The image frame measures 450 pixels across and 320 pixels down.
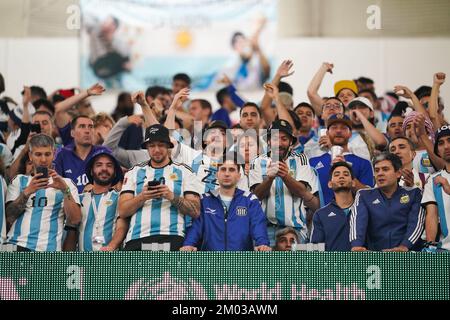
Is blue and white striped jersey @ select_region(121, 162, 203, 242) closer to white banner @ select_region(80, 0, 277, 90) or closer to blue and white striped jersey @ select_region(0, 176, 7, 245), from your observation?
blue and white striped jersey @ select_region(0, 176, 7, 245)

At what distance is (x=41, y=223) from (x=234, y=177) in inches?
71.6

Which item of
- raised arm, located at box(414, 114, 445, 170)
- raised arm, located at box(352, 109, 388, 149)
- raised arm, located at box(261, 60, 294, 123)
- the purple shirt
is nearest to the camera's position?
raised arm, located at box(414, 114, 445, 170)

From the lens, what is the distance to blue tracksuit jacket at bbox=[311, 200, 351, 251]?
905cm

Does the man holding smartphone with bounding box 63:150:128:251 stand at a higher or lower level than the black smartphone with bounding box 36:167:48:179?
lower

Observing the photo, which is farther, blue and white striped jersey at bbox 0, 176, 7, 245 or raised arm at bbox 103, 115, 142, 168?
raised arm at bbox 103, 115, 142, 168

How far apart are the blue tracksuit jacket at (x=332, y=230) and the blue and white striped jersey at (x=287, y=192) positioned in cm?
20

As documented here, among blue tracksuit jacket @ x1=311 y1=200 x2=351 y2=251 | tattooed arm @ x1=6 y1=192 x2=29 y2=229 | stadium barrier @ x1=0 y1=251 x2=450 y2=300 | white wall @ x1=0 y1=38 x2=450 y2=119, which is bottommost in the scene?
stadium barrier @ x1=0 y1=251 x2=450 y2=300

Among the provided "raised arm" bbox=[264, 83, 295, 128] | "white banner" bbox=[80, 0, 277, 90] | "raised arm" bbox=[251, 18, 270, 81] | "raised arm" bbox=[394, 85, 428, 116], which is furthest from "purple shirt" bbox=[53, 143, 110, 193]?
"raised arm" bbox=[394, 85, 428, 116]

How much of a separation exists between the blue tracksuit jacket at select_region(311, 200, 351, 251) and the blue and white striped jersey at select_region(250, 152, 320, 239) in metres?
0.20

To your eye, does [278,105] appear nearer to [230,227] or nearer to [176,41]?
[230,227]

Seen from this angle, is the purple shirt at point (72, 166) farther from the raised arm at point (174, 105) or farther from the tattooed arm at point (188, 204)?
the tattooed arm at point (188, 204)

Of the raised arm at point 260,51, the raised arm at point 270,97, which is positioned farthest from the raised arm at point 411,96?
the raised arm at point 260,51

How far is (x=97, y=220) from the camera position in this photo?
30.5ft

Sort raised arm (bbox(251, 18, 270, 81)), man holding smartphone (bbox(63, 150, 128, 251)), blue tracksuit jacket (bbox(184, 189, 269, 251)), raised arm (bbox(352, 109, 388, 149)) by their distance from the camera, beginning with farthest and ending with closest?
raised arm (bbox(251, 18, 270, 81)), raised arm (bbox(352, 109, 388, 149)), man holding smartphone (bbox(63, 150, 128, 251)), blue tracksuit jacket (bbox(184, 189, 269, 251))
